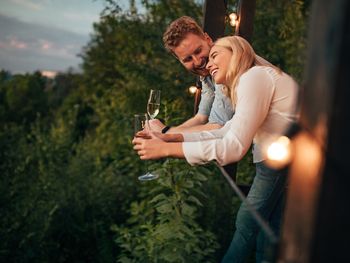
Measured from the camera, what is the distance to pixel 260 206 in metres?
2.23

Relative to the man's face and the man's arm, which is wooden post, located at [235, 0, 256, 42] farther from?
the man's arm

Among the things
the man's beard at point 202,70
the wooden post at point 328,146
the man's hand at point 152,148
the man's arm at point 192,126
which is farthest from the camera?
the man's beard at point 202,70

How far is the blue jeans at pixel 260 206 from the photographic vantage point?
2.21 meters

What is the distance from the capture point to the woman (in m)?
1.70

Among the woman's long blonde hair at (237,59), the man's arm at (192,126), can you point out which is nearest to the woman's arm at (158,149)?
the woman's long blonde hair at (237,59)

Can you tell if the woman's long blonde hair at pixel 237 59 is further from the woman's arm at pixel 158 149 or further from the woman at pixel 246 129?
the woman's arm at pixel 158 149

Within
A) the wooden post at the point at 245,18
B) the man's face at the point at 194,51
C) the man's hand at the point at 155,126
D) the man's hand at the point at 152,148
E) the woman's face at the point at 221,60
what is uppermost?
the wooden post at the point at 245,18

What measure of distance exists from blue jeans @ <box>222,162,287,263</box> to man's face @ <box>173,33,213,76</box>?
0.85m

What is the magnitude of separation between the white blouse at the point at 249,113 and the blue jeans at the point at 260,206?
372 millimetres

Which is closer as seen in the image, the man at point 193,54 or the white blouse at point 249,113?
the white blouse at point 249,113

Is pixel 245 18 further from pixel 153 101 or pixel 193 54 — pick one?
pixel 153 101

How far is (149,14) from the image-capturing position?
23.2ft

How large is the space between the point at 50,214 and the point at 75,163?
53.6 inches

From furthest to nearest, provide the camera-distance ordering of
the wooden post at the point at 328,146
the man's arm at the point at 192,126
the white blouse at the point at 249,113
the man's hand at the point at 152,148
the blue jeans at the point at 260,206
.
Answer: the man's arm at the point at 192,126 < the blue jeans at the point at 260,206 < the man's hand at the point at 152,148 < the white blouse at the point at 249,113 < the wooden post at the point at 328,146
